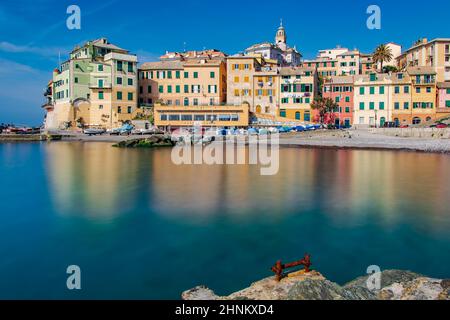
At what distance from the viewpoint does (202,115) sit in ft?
238

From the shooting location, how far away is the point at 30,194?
86.8 feet

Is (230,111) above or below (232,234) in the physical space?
above

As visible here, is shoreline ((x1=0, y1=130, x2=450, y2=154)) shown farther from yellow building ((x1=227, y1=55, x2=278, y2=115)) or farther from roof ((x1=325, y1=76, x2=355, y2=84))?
roof ((x1=325, y1=76, x2=355, y2=84))

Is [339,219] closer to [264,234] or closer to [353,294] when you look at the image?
[264,234]

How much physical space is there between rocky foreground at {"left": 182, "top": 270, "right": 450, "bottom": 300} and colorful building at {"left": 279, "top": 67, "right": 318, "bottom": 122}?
66.4 metres

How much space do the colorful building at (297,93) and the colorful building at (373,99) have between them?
811 centimetres

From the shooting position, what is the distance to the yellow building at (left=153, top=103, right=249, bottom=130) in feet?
236

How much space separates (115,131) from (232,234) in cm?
6264

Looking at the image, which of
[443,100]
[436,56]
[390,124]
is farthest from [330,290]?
[436,56]

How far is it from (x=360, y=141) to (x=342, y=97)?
1874 centimetres

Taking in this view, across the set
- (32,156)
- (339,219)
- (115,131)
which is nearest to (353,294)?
(339,219)

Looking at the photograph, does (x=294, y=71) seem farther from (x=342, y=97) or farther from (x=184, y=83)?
(x=184, y=83)

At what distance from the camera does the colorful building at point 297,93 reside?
74000mm

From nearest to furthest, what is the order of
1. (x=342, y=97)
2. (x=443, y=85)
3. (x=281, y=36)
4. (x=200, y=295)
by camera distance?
(x=200, y=295)
(x=443, y=85)
(x=342, y=97)
(x=281, y=36)
